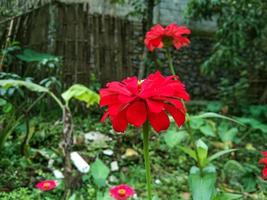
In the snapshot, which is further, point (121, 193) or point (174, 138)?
point (174, 138)

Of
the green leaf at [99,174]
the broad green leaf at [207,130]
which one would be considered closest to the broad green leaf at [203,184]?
the green leaf at [99,174]

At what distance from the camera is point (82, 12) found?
575cm

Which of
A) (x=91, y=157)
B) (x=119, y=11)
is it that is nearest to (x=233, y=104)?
(x=119, y=11)

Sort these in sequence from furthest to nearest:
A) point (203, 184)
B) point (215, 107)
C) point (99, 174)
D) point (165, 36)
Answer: point (215, 107) → point (99, 174) → point (165, 36) → point (203, 184)

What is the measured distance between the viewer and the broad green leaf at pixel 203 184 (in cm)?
155

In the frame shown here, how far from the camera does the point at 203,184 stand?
162 cm

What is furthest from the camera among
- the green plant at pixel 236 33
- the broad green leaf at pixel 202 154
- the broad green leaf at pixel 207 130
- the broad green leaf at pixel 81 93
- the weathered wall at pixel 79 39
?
the green plant at pixel 236 33

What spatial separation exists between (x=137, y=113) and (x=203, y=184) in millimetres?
770

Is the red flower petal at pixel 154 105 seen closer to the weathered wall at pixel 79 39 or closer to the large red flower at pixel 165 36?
the large red flower at pixel 165 36

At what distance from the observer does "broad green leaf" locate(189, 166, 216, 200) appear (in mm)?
1548

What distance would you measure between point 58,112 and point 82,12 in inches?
64.6

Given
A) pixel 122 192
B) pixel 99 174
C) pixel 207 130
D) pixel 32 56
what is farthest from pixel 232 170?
pixel 32 56

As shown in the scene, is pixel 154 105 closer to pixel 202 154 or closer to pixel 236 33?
pixel 202 154

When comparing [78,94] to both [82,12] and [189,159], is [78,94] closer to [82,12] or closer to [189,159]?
[189,159]
